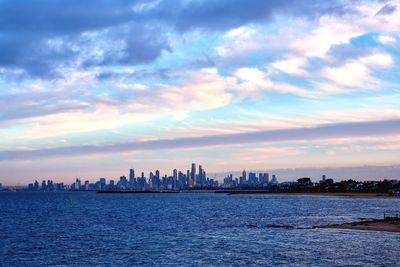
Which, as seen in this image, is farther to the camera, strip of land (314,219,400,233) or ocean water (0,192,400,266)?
strip of land (314,219,400,233)

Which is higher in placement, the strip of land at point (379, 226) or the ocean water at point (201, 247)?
the strip of land at point (379, 226)

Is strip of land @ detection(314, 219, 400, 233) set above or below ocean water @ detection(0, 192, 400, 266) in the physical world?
A: above

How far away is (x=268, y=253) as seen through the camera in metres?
60.4

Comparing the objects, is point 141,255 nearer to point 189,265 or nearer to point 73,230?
point 189,265

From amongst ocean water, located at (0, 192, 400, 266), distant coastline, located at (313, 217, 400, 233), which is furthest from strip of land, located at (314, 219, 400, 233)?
ocean water, located at (0, 192, 400, 266)

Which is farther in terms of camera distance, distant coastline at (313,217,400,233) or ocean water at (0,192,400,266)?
distant coastline at (313,217,400,233)

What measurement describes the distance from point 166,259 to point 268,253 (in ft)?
42.1

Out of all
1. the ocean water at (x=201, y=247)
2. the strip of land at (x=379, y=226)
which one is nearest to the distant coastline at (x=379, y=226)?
the strip of land at (x=379, y=226)

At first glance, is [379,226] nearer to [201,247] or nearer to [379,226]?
[379,226]

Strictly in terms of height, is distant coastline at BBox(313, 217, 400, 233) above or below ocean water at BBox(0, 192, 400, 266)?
above

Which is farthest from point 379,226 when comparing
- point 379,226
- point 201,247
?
point 201,247

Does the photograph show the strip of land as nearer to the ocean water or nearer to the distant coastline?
the distant coastline

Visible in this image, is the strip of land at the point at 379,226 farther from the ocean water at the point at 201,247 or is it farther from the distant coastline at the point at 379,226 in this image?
the ocean water at the point at 201,247

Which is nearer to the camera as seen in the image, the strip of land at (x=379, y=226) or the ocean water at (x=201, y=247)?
the ocean water at (x=201, y=247)
